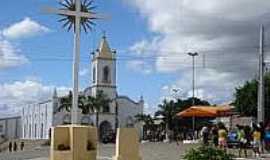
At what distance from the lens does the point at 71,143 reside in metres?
21.5

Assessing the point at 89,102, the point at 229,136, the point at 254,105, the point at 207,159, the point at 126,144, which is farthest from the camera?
the point at 89,102

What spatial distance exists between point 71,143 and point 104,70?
76469 millimetres

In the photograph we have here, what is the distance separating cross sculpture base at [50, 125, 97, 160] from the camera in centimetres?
2145

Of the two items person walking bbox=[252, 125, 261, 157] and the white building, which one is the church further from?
person walking bbox=[252, 125, 261, 157]

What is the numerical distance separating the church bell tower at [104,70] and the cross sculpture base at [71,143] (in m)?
74.1

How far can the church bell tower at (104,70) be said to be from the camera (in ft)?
317

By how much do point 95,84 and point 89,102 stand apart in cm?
584

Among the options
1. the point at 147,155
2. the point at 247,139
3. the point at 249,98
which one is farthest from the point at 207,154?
the point at 249,98

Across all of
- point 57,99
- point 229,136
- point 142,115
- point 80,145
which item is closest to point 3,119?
point 57,99

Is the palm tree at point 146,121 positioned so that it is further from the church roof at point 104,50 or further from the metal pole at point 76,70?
the metal pole at point 76,70

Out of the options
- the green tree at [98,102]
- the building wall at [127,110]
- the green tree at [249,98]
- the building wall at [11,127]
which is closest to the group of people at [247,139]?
the green tree at [249,98]

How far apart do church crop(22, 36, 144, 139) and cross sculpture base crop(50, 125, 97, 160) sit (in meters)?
69.9

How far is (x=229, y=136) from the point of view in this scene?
32031mm

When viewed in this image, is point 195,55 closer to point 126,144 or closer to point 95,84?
point 95,84
